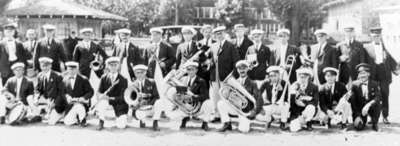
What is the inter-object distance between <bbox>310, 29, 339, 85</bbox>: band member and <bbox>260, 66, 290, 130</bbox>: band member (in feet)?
2.85

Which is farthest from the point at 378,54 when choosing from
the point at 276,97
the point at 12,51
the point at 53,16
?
the point at 53,16

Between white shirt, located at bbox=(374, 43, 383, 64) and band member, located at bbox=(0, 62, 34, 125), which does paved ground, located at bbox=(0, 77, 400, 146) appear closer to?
band member, located at bbox=(0, 62, 34, 125)

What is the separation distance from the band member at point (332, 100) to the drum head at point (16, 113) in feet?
17.0

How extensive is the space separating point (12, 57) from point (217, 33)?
4109mm

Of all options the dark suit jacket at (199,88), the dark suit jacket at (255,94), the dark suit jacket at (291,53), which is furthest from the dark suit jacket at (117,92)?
the dark suit jacket at (291,53)

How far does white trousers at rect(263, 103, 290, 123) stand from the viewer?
25.6 feet

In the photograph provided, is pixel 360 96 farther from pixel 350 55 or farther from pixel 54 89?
pixel 54 89

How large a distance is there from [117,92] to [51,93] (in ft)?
3.92

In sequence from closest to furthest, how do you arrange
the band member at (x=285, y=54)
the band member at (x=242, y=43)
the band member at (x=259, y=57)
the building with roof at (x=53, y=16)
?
the band member at (x=285, y=54) → the band member at (x=259, y=57) → the band member at (x=242, y=43) → the building with roof at (x=53, y=16)

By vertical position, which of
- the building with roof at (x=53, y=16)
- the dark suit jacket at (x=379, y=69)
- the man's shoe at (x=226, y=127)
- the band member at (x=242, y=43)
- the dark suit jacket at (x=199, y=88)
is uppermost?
the building with roof at (x=53, y=16)

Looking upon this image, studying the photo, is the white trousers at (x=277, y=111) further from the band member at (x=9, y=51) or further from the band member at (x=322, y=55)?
the band member at (x=9, y=51)

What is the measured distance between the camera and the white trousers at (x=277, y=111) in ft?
25.6

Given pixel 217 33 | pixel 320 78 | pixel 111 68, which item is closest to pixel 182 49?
pixel 217 33

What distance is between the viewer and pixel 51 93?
8047mm
